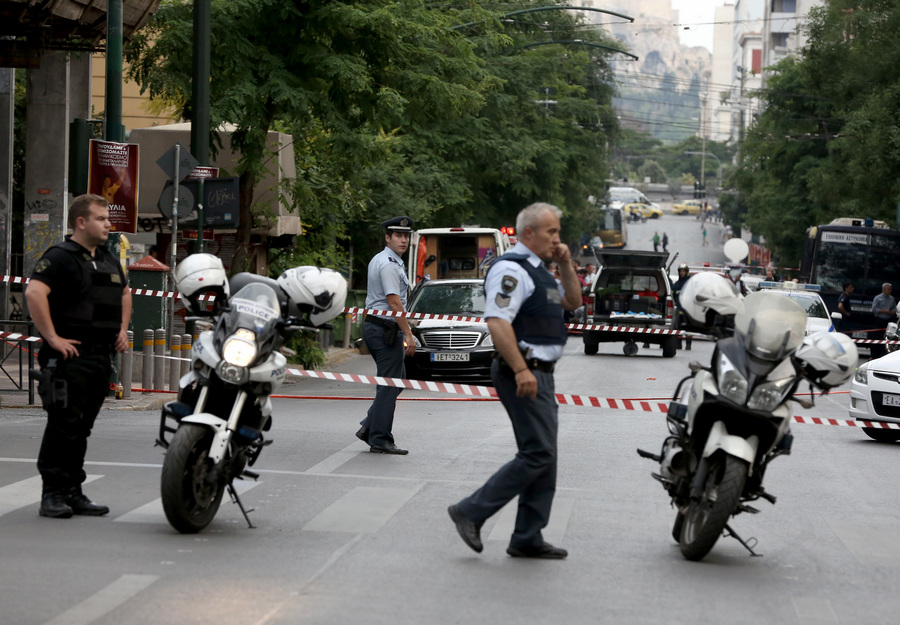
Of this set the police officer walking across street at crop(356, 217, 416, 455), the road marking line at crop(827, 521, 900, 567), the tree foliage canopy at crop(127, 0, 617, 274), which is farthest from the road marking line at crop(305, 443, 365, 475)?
the tree foliage canopy at crop(127, 0, 617, 274)

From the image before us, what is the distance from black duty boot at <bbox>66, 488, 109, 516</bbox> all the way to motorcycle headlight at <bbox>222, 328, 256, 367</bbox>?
138 cm

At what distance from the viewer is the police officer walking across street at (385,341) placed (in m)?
11.4

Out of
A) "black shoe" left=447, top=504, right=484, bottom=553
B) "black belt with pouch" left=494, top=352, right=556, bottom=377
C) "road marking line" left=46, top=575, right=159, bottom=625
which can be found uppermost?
"black belt with pouch" left=494, top=352, right=556, bottom=377

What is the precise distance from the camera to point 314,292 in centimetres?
798

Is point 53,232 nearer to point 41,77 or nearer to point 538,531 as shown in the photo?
point 41,77

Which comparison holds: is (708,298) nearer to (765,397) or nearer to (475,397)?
(765,397)

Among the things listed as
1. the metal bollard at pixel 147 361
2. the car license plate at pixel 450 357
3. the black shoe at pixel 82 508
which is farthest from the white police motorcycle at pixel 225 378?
the car license plate at pixel 450 357

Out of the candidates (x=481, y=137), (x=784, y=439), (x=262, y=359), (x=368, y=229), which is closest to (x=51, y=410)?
(x=262, y=359)

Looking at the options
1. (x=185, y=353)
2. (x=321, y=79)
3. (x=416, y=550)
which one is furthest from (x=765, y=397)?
(x=321, y=79)

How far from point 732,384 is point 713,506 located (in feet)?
2.09

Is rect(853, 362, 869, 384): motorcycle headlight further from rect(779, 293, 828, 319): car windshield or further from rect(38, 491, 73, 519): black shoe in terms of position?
rect(779, 293, 828, 319): car windshield

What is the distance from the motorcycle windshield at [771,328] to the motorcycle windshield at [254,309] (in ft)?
8.37

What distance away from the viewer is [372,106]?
20344 millimetres

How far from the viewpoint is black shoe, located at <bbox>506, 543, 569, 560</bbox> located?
727 centimetres
